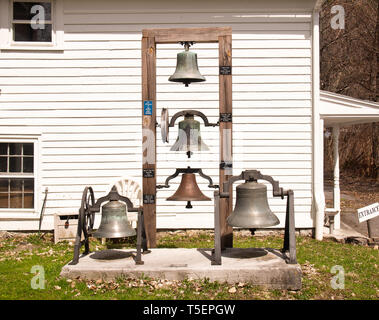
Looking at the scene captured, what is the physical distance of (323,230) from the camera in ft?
34.9

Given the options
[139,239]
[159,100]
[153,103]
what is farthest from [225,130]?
[159,100]

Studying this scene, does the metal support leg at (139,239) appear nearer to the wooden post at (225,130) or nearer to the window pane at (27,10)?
the wooden post at (225,130)

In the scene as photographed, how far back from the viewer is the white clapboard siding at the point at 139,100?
404 inches

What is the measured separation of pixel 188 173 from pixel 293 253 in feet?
5.75

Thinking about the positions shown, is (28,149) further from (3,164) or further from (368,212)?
(368,212)

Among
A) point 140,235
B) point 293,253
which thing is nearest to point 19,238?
point 140,235

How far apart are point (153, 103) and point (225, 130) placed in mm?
1103

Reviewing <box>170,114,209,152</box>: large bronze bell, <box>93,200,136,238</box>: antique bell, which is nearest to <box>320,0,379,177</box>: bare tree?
<box>170,114,209,152</box>: large bronze bell

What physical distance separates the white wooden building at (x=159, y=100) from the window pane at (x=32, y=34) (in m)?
0.30

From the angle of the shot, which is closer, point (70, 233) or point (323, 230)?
point (70, 233)

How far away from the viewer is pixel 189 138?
688 centimetres

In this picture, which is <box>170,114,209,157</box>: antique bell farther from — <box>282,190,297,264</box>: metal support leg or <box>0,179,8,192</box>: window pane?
<box>0,179,8,192</box>: window pane
